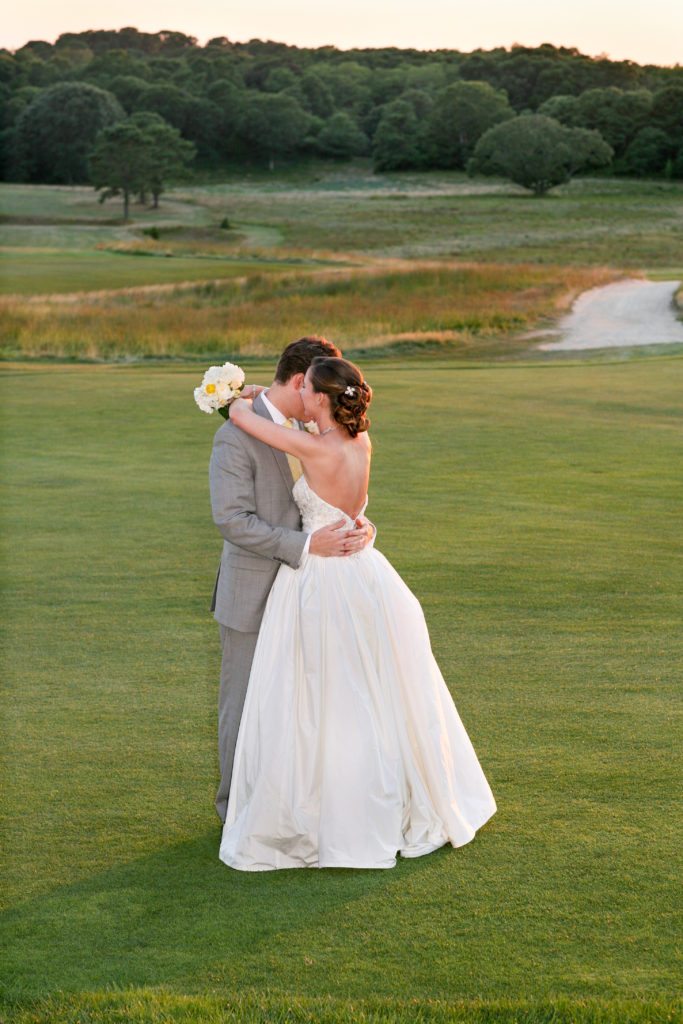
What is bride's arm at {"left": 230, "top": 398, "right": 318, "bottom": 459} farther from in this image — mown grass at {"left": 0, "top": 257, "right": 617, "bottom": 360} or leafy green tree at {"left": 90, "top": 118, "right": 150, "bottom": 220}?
leafy green tree at {"left": 90, "top": 118, "right": 150, "bottom": 220}

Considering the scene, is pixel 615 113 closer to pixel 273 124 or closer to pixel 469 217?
pixel 273 124

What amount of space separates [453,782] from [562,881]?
67 centimetres

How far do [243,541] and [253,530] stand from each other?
2.6 inches

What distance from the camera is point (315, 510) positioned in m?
4.94

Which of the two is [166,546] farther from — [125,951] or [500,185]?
[500,185]

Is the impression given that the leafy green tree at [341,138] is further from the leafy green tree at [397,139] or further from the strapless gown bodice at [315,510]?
the strapless gown bodice at [315,510]

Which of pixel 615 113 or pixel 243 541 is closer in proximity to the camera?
pixel 243 541

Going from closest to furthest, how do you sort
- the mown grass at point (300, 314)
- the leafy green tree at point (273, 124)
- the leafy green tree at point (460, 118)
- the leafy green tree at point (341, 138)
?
the mown grass at point (300, 314)
the leafy green tree at point (273, 124)
the leafy green tree at point (460, 118)
the leafy green tree at point (341, 138)

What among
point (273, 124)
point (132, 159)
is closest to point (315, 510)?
point (132, 159)

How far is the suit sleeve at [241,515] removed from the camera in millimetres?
4820

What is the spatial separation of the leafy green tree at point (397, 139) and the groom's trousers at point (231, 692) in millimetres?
119583

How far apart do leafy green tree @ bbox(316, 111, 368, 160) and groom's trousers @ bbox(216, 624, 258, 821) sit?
400 ft

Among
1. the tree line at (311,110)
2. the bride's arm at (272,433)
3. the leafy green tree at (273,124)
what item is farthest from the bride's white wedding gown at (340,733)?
the leafy green tree at (273,124)

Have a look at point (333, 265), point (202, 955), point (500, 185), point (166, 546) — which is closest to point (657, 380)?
point (166, 546)
